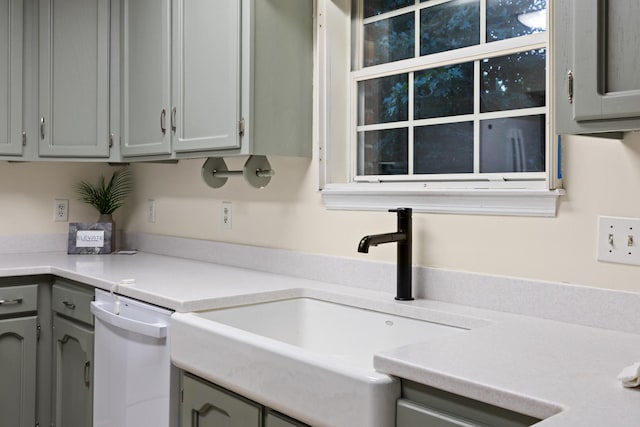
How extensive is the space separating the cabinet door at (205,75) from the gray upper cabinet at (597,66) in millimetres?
1217

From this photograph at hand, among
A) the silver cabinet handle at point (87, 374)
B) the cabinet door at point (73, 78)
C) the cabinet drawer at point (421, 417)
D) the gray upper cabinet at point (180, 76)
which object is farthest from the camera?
the cabinet door at point (73, 78)

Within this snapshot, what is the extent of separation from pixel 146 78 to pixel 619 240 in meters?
1.98

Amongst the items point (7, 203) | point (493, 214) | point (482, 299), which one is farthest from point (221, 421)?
point (7, 203)

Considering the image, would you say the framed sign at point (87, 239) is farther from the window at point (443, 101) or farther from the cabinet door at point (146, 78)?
the window at point (443, 101)

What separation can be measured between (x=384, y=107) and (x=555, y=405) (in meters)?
1.41

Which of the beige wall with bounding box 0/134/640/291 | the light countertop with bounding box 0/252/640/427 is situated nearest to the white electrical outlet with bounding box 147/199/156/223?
the beige wall with bounding box 0/134/640/291

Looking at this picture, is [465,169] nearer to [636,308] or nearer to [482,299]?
[482,299]

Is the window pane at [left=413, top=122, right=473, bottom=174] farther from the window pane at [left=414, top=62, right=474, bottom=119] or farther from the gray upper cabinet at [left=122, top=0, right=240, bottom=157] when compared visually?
the gray upper cabinet at [left=122, top=0, right=240, bottom=157]

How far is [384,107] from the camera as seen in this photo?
7.13 ft

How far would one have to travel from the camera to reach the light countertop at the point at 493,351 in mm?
959

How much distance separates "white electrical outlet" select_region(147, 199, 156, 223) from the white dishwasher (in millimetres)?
973

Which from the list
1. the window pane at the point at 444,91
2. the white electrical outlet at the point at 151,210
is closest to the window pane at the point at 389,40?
the window pane at the point at 444,91

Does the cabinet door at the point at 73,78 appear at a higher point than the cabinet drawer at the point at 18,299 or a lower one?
higher

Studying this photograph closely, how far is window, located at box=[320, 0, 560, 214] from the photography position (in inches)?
68.6
